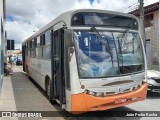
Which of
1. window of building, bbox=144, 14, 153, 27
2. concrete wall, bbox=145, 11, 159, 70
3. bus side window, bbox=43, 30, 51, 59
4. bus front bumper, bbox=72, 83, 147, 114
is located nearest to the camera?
bus front bumper, bbox=72, 83, 147, 114

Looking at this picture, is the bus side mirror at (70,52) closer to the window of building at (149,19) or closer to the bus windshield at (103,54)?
the bus windshield at (103,54)

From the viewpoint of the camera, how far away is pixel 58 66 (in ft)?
29.3

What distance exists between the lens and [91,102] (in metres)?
7.28

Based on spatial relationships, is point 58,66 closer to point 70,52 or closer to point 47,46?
point 70,52

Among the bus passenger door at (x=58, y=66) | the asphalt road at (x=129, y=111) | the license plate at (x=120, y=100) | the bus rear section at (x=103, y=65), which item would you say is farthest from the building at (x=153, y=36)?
the license plate at (x=120, y=100)

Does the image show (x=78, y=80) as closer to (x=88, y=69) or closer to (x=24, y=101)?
(x=88, y=69)

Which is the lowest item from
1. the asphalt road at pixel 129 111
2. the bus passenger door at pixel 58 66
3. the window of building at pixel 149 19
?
the asphalt road at pixel 129 111

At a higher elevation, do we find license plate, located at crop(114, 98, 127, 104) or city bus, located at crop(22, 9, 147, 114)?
city bus, located at crop(22, 9, 147, 114)

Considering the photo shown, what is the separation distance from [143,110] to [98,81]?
2682 millimetres

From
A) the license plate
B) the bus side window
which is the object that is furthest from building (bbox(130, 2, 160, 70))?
the license plate

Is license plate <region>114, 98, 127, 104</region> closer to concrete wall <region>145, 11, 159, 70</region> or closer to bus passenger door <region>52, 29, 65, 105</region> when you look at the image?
bus passenger door <region>52, 29, 65, 105</region>

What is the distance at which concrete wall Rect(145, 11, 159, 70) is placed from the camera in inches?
1003

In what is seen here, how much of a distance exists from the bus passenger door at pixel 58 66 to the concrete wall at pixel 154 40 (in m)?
17.4

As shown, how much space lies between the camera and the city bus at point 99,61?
7331 mm
